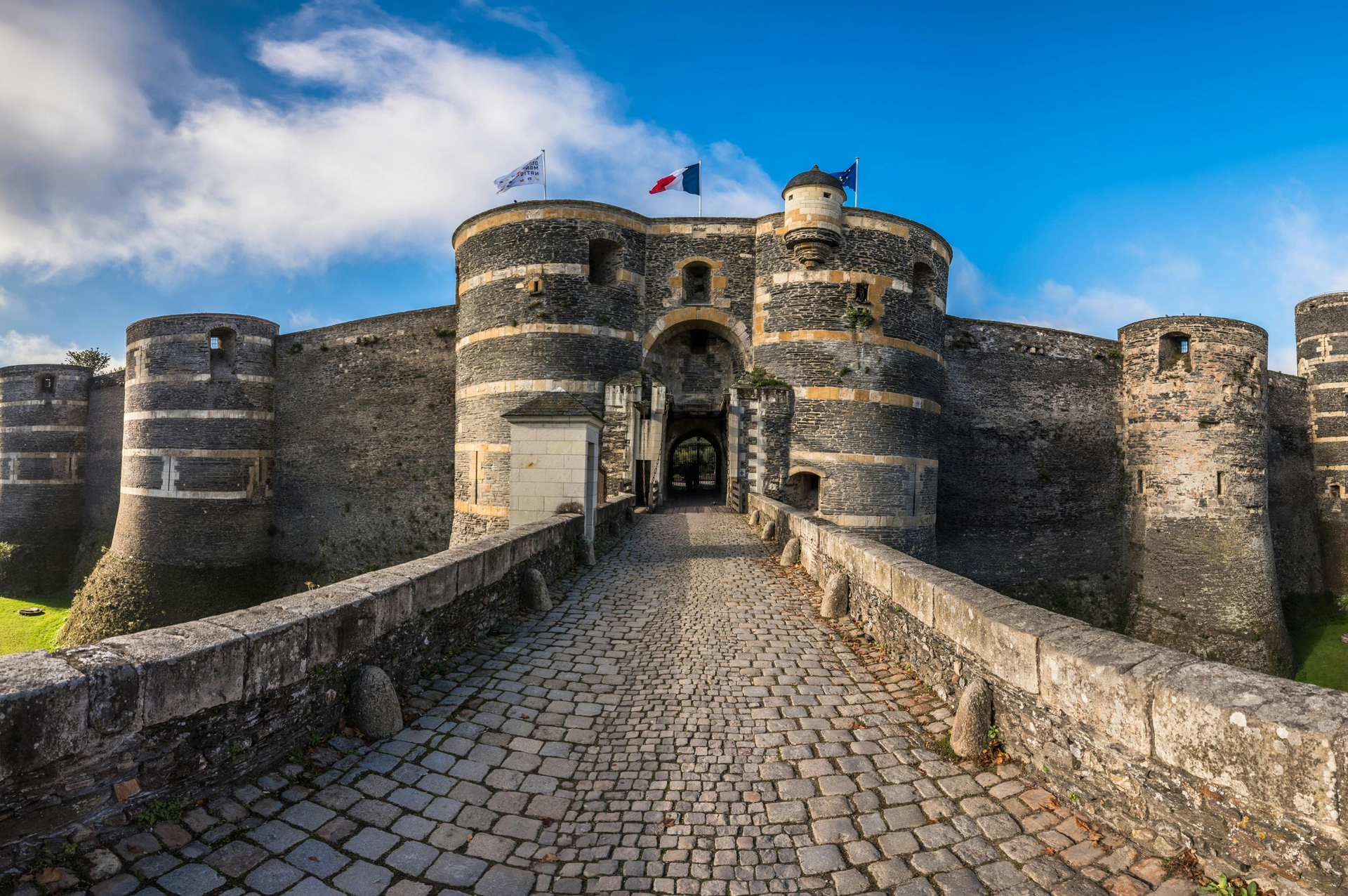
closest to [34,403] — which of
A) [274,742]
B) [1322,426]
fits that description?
[274,742]

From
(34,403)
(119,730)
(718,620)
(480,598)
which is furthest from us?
(34,403)

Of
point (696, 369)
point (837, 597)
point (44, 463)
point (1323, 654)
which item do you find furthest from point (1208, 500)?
point (44, 463)

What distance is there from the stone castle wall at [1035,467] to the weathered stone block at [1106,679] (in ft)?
56.6

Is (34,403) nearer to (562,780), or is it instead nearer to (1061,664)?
(562,780)

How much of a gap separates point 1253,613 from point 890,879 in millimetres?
21499

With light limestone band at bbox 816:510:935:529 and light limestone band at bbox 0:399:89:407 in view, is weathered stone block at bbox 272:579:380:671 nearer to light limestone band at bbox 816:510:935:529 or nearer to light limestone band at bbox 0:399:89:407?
light limestone band at bbox 816:510:935:529

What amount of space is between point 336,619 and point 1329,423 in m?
30.1

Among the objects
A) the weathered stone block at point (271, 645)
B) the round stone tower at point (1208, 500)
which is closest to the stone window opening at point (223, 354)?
the weathered stone block at point (271, 645)

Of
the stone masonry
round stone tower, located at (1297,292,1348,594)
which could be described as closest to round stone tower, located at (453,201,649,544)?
the stone masonry

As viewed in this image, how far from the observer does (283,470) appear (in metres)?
20.7

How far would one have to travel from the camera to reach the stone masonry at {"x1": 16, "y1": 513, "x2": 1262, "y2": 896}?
2.39 metres

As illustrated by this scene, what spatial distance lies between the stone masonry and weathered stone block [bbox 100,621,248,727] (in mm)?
423

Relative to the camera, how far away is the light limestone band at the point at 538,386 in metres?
15.8

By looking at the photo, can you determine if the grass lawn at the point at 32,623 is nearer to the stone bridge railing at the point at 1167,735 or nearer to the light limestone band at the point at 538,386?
the light limestone band at the point at 538,386
